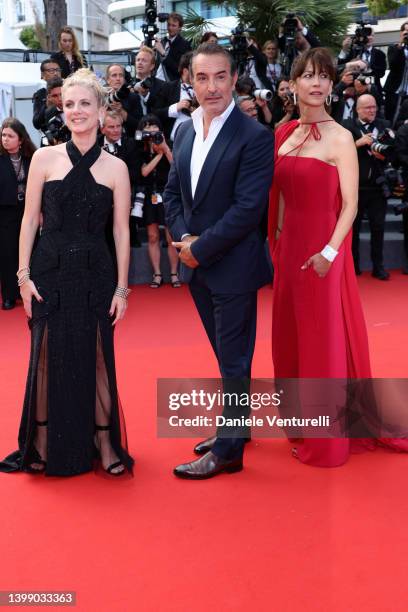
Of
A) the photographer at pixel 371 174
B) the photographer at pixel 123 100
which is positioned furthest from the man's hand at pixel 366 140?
the photographer at pixel 123 100

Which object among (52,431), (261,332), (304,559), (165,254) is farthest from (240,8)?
(304,559)

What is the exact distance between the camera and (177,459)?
10.5 ft

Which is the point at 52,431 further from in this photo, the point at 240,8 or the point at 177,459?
the point at 240,8

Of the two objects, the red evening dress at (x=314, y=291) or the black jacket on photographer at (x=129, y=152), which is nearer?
the red evening dress at (x=314, y=291)

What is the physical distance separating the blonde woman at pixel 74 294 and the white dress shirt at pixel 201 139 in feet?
0.95

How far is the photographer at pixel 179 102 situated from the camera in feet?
22.0

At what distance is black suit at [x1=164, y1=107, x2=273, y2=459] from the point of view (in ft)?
9.06

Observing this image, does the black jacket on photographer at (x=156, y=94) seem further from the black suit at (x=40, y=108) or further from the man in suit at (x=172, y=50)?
the black suit at (x=40, y=108)

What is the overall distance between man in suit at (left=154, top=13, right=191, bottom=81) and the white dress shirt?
5.36 meters

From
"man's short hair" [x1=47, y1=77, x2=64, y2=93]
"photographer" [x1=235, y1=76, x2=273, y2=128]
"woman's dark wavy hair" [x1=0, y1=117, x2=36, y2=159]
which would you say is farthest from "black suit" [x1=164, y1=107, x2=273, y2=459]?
"man's short hair" [x1=47, y1=77, x2=64, y2=93]

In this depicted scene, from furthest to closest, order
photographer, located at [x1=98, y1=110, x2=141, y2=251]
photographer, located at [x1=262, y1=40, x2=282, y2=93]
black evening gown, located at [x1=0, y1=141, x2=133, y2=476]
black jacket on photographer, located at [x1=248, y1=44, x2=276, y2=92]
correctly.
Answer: photographer, located at [x1=262, y1=40, x2=282, y2=93] < black jacket on photographer, located at [x1=248, y1=44, x2=276, y2=92] < photographer, located at [x1=98, y1=110, x2=141, y2=251] < black evening gown, located at [x1=0, y1=141, x2=133, y2=476]

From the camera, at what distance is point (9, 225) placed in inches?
250

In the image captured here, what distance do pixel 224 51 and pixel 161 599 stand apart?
1.99 metres

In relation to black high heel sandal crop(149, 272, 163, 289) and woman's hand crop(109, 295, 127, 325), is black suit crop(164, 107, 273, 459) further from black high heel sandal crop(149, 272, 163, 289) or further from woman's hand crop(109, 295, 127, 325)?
black high heel sandal crop(149, 272, 163, 289)
